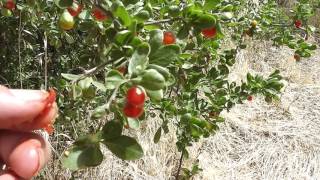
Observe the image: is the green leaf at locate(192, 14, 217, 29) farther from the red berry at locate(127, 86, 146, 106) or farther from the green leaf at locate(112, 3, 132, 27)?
the red berry at locate(127, 86, 146, 106)

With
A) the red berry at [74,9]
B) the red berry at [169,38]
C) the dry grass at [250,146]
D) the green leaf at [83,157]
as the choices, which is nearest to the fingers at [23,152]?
the green leaf at [83,157]

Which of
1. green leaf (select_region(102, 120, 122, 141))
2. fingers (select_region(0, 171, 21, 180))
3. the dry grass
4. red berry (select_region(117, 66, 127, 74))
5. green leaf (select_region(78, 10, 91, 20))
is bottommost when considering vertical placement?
the dry grass

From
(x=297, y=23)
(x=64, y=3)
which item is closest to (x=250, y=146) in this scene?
(x=297, y=23)

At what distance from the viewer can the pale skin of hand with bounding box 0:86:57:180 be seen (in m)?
0.63

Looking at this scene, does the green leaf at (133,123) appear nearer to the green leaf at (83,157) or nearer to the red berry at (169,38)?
the green leaf at (83,157)

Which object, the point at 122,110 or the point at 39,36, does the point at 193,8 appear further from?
the point at 39,36

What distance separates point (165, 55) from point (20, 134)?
331 mm

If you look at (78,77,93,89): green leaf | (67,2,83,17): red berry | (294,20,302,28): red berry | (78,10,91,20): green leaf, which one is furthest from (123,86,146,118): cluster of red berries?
(294,20,302,28): red berry

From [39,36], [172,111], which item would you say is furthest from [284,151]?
[172,111]

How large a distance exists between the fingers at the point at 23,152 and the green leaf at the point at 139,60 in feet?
0.72

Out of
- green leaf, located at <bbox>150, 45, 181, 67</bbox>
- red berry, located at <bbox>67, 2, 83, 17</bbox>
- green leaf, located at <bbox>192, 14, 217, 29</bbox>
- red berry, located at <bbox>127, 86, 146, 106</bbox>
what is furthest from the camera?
red berry, located at <bbox>67, 2, 83, 17</bbox>

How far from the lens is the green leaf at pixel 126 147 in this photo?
0.81 metres

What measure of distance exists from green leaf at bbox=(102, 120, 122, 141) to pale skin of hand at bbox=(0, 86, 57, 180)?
20cm

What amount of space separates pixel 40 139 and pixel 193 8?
0.54 m
